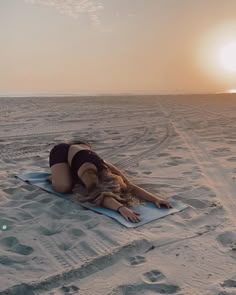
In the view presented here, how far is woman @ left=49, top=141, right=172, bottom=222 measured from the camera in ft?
15.1

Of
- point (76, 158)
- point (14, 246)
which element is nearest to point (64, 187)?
point (76, 158)

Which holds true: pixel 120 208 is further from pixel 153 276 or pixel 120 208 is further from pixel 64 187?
pixel 153 276

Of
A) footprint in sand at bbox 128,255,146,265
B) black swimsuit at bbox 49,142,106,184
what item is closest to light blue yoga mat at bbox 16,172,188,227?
black swimsuit at bbox 49,142,106,184

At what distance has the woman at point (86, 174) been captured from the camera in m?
4.61

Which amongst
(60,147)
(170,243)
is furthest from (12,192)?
(170,243)

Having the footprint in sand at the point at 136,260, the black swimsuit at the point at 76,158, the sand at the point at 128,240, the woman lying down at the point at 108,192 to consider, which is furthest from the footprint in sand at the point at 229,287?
the black swimsuit at the point at 76,158

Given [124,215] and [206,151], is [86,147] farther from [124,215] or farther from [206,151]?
[206,151]

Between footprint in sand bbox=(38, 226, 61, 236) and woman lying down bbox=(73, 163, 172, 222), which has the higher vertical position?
woman lying down bbox=(73, 163, 172, 222)

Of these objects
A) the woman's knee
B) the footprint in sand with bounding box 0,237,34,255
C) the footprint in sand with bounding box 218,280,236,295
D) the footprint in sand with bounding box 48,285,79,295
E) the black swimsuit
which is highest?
the black swimsuit

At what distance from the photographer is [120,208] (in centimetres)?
442

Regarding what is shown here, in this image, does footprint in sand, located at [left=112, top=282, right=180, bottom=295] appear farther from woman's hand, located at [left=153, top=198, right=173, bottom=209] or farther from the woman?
woman's hand, located at [left=153, top=198, right=173, bottom=209]

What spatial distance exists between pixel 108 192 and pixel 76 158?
2.24 feet

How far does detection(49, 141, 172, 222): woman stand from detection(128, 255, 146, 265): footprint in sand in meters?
0.88

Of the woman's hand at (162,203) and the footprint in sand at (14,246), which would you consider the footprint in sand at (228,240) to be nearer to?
the woman's hand at (162,203)
